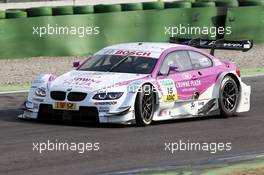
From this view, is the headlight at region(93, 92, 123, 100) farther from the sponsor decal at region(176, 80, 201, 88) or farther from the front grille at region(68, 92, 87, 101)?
the sponsor decal at region(176, 80, 201, 88)

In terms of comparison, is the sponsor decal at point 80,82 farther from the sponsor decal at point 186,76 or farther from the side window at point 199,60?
the side window at point 199,60

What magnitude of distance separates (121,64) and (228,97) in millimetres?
2014

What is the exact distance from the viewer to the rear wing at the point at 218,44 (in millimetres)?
16272

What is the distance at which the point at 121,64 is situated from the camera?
14.7 meters

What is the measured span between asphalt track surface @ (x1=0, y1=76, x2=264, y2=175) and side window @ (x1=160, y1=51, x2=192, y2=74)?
0.87m

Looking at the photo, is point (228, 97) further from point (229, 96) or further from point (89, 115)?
point (89, 115)

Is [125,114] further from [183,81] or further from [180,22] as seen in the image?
[180,22]

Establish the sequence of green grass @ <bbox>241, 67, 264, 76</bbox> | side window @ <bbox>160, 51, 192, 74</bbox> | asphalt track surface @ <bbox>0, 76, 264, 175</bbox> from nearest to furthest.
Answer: asphalt track surface @ <bbox>0, 76, 264, 175</bbox>, side window @ <bbox>160, 51, 192, 74</bbox>, green grass @ <bbox>241, 67, 264, 76</bbox>

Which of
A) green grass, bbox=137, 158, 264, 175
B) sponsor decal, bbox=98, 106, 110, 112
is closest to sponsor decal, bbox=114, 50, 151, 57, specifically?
sponsor decal, bbox=98, 106, 110, 112

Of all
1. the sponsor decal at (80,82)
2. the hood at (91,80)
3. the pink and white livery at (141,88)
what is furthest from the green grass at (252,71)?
the sponsor decal at (80,82)

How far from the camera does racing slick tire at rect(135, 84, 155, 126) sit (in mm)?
13773

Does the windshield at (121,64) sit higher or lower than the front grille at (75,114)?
higher

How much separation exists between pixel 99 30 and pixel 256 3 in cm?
654

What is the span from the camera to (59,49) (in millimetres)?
24531
